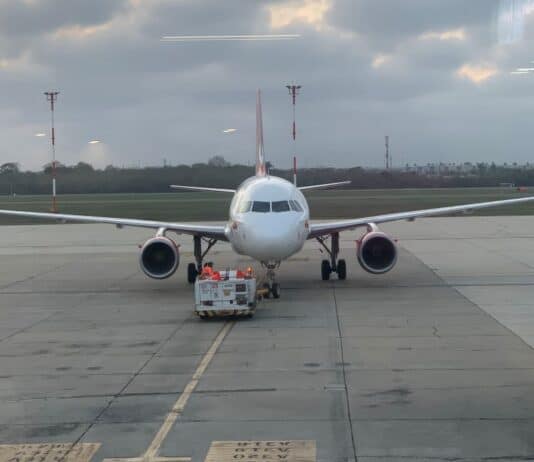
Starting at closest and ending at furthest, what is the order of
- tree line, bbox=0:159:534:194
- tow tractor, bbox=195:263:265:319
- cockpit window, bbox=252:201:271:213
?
tow tractor, bbox=195:263:265:319 → cockpit window, bbox=252:201:271:213 → tree line, bbox=0:159:534:194

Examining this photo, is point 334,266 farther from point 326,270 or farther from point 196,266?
point 196,266

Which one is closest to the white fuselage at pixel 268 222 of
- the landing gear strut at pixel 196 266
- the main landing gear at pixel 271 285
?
the main landing gear at pixel 271 285

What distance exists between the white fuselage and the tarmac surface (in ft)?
4.78

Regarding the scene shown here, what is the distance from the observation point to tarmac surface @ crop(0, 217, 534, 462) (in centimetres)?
1068

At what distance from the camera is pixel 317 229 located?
89.5ft

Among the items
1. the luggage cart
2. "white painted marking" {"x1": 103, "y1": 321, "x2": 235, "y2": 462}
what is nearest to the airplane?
the luggage cart

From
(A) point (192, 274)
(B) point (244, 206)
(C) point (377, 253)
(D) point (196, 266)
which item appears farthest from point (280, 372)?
(D) point (196, 266)

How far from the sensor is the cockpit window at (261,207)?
24.5m

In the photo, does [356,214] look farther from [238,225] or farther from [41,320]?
[41,320]

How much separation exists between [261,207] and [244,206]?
69 centimetres

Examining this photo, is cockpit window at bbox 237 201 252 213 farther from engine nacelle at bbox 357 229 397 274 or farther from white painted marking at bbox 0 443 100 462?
white painted marking at bbox 0 443 100 462

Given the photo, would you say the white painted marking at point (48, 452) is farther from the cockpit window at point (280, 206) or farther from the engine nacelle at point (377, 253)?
the engine nacelle at point (377, 253)

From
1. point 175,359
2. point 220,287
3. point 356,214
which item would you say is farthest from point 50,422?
point 356,214

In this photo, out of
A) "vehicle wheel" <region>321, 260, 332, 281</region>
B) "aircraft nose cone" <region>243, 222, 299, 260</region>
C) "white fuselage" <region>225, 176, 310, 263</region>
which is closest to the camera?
"aircraft nose cone" <region>243, 222, 299, 260</region>
